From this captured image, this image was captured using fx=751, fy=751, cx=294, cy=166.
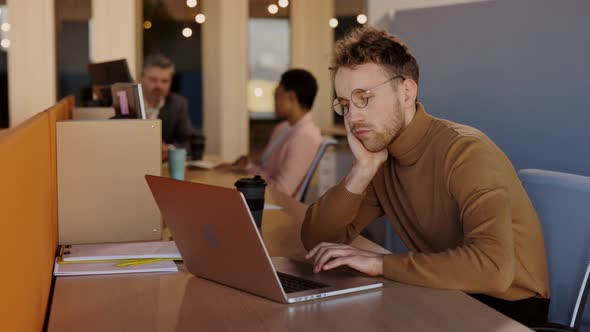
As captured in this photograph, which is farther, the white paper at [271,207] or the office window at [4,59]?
the office window at [4,59]

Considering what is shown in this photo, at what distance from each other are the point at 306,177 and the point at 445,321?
2.75 meters

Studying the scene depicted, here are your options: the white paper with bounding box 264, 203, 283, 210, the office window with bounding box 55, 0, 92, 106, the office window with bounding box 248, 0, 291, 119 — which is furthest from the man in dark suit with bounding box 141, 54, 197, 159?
the white paper with bounding box 264, 203, 283, 210

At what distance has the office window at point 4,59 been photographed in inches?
276

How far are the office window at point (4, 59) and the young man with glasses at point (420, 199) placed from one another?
18.8ft

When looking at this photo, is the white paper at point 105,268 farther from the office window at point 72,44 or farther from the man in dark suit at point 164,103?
the office window at point 72,44

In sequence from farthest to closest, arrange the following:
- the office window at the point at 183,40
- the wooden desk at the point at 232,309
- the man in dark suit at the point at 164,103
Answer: the office window at the point at 183,40 < the man in dark suit at the point at 164,103 < the wooden desk at the point at 232,309

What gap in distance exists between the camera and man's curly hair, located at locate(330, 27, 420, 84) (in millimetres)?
1963

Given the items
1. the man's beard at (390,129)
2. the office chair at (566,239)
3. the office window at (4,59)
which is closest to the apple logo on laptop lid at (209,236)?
the man's beard at (390,129)

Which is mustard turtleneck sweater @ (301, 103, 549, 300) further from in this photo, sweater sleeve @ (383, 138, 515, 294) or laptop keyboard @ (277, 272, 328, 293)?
laptop keyboard @ (277, 272, 328, 293)

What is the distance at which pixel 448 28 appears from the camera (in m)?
3.48

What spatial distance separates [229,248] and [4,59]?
6272 millimetres

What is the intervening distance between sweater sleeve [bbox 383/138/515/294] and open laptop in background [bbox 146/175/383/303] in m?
0.09

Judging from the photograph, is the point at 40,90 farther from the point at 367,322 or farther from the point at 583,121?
the point at 367,322

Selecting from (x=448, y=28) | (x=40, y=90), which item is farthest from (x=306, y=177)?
(x=40, y=90)
